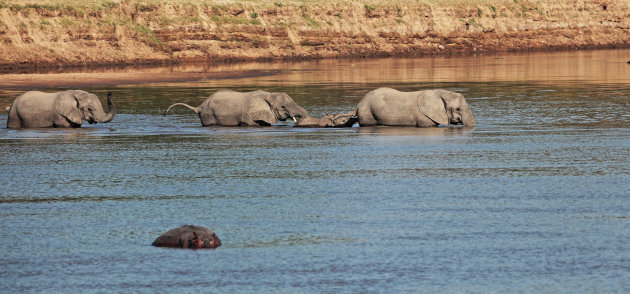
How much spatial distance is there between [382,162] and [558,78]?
31.9 metres

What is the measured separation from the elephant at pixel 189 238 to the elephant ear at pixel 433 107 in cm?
1218

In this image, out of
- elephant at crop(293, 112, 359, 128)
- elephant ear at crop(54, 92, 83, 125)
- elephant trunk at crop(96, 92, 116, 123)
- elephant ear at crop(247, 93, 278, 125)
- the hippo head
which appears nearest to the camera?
the hippo head

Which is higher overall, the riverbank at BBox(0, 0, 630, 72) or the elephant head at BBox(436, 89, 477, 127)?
the riverbank at BBox(0, 0, 630, 72)

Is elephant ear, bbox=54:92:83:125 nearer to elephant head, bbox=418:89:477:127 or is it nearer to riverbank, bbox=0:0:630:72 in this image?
elephant head, bbox=418:89:477:127

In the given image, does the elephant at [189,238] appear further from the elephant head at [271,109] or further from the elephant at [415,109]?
the elephant head at [271,109]

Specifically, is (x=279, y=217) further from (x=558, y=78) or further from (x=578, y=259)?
(x=558, y=78)

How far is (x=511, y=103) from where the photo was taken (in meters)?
30.2

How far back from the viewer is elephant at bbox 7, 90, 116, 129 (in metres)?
23.8

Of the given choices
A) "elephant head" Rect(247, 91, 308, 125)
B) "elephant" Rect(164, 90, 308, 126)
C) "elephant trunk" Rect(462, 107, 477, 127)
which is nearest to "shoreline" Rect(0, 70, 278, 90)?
"elephant" Rect(164, 90, 308, 126)

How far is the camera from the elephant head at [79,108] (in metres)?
23.7

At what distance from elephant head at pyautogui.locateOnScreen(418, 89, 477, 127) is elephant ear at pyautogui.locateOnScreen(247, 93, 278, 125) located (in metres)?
3.57

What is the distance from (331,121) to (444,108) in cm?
265

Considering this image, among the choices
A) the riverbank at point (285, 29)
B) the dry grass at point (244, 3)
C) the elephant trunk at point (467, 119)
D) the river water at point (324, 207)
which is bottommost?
the river water at point (324, 207)

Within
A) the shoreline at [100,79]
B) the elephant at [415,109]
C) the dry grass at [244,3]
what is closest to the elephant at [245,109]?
the elephant at [415,109]
